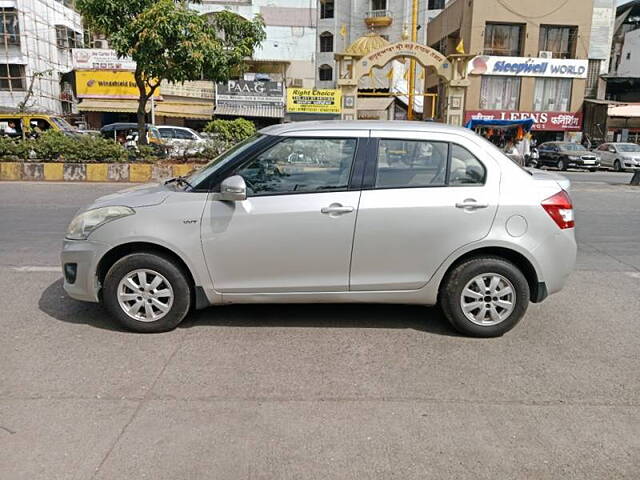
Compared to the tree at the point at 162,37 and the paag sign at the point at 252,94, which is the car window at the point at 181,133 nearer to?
the tree at the point at 162,37

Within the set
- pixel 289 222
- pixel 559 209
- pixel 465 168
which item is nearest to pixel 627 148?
pixel 559 209

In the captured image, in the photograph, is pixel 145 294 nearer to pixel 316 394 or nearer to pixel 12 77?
pixel 316 394

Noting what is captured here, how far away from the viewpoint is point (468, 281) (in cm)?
441

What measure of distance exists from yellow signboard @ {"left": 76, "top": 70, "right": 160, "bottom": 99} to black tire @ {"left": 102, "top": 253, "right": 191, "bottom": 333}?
31.3 meters

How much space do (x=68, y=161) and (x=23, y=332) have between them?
11110 millimetres

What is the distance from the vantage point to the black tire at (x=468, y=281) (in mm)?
4402

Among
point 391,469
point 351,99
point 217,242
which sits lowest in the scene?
point 391,469

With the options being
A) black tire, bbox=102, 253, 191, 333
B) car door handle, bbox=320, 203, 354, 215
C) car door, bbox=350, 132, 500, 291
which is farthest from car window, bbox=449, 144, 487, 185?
black tire, bbox=102, 253, 191, 333

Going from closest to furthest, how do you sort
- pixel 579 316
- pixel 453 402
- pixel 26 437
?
pixel 26 437
pixel 453 402
pixel 579 316

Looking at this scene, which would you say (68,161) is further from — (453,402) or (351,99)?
(453,402)

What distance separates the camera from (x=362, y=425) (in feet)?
10.5

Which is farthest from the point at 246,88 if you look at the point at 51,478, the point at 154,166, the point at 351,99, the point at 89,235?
the point at 51,478

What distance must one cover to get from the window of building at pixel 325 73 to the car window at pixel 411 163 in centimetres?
4360

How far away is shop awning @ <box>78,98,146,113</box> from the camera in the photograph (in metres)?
33.2
